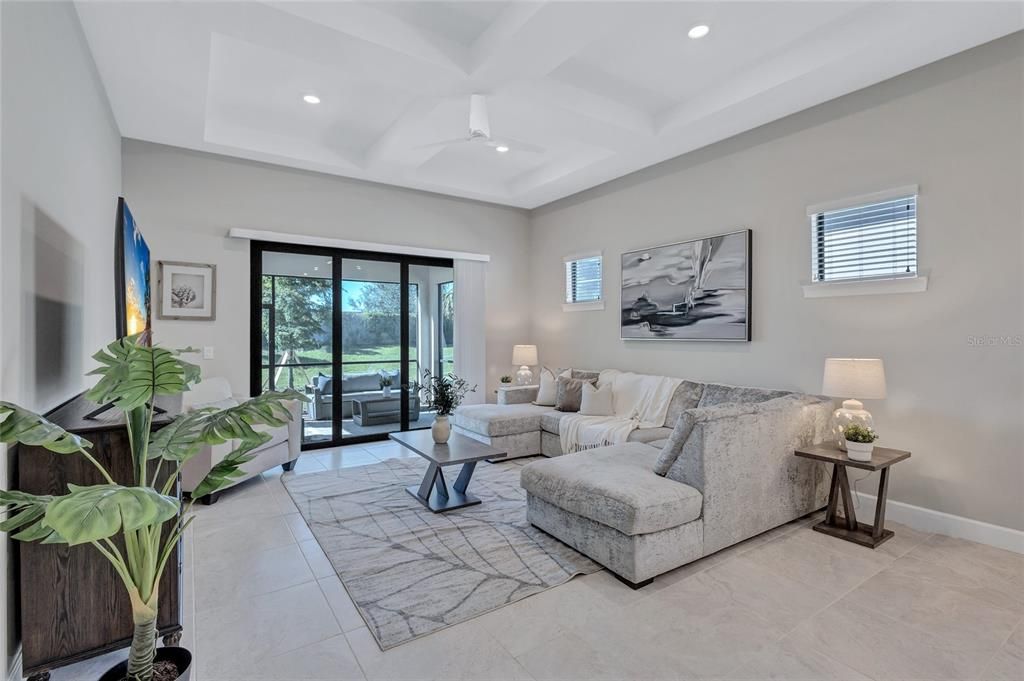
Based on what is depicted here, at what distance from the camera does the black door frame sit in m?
4.93

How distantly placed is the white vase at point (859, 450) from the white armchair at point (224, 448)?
3.82m

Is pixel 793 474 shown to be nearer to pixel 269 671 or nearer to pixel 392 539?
pixel 392 539

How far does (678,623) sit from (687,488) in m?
0.68

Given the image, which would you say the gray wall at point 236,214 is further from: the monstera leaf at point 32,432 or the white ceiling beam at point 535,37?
the monstera leaf at point 32,432

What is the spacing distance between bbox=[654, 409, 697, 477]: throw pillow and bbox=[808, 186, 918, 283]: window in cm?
184

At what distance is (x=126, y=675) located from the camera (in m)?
1.48

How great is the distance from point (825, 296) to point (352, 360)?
4.53m

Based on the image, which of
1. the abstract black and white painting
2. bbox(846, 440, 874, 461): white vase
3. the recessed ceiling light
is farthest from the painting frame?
bbox(846, 440, 874, 461): white vase

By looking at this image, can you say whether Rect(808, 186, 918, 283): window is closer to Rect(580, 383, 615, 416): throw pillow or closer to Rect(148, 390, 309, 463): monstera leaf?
Rect(580, 383, 615, 416): throw pillow

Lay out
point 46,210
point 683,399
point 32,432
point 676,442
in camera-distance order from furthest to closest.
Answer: point 683,399 → point 676,442 → point 46,210 → point 32,432

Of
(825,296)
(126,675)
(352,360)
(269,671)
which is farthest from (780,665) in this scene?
(352,360)

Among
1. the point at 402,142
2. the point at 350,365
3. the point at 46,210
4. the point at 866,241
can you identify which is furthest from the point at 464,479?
the point at 866,241

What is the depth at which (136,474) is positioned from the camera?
1.64 m

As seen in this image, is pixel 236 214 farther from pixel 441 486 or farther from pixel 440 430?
pixel 441 486
